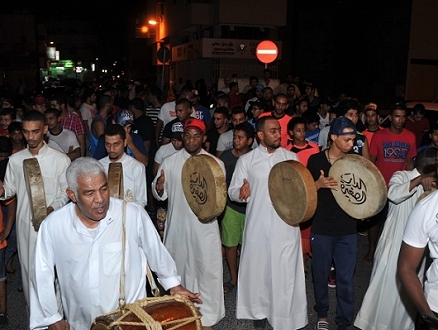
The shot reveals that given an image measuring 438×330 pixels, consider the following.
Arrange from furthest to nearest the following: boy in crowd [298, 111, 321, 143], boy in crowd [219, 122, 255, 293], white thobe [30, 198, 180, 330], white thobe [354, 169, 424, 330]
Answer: boy in crowd [298, 111, 321, 143], boy in crowd [219, 122, 255, 293], white thobe [354, 169, 424, 330], white thobe [30, 198, 180, 330]

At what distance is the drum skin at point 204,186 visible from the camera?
5.01 metres

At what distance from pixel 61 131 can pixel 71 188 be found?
4.91 m

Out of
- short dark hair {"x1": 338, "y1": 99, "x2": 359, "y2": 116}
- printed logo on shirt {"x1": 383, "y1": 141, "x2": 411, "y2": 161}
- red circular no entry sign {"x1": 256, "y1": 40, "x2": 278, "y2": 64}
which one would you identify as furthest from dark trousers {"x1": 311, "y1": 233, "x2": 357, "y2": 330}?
red circular no entry sign {"x1": 256, "y1": 40, "x2": 278, "y2": 64}

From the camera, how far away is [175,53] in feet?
109

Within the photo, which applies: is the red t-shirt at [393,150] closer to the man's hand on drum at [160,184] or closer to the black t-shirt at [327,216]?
the black t-shirt at [327,216]

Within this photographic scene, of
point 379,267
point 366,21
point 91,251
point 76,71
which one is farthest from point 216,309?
point 76,71

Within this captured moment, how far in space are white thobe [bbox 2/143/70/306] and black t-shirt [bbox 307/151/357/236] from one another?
241 cm

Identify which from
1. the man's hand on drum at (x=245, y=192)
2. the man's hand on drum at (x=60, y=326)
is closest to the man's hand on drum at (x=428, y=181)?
the man's hand on drum at (x=245, y=192)

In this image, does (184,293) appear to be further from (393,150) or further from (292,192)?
(393,150)

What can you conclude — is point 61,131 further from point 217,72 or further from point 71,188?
point 217,72

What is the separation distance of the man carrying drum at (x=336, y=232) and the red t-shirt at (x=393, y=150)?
2.10 meters

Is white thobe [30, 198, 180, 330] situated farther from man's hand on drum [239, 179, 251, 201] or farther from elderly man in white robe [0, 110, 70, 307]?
→ man's hand on drum [239, 179, 251, 201]

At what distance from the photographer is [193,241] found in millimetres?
5590

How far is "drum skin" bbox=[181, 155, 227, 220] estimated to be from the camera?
5.01 meters
